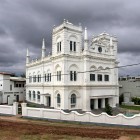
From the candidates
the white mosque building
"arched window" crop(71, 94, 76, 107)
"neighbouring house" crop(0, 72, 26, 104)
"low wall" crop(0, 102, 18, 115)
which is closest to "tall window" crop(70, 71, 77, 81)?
the white mosque building

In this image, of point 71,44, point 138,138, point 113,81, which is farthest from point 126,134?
point 113,81

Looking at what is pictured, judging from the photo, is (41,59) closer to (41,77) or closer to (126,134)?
(41,77)

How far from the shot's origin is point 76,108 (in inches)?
1313

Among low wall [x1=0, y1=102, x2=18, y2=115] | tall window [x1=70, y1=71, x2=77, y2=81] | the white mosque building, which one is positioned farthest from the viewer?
tall window [x1=70, y1=71, x2=77, y2=81]

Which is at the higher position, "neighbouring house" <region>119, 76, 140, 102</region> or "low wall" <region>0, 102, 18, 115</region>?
"neighbouring house" <region>119, 76, 140, 102</region>

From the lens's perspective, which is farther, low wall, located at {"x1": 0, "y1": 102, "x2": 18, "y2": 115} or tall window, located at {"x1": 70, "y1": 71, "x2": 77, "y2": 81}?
tall window, located at {"x1": 70, "y1": 71, "x2": 77, "y2": 81}

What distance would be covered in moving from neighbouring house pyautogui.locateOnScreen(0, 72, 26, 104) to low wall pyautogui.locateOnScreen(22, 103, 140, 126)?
23650mm

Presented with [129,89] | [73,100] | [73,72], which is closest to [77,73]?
[73,72]

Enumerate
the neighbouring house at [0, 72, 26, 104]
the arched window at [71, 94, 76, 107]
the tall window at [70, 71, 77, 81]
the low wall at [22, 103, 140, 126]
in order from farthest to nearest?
the neighbouring house at [0, 72, 26, 104] → the arched window at [71, 94, 76, 107] → the tall window at [70, 71, 77, 81] → the low wall at [22, 103, 140, 126]

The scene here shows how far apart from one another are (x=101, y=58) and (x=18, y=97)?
2550cm

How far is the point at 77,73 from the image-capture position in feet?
110

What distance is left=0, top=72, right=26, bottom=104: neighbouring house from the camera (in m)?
46.5

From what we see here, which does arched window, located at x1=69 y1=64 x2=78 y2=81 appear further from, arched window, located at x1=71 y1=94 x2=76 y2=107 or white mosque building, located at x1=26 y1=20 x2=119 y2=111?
arched window, located at x1=71 y1=94 x2=76 y2=107

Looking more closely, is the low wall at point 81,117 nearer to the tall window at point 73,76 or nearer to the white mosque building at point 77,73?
the white mosque building at point 77,73
